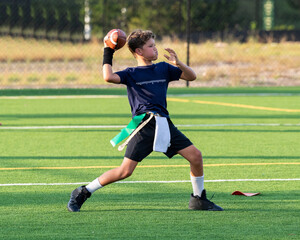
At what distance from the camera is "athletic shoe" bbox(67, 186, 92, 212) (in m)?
6.57

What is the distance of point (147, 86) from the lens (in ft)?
21.6

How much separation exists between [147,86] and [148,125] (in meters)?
0.33

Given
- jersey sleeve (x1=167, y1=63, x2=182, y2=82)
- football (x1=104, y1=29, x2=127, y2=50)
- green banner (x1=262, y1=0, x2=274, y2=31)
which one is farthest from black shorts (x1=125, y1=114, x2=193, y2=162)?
green banner (x1=262, y1=0, x2=274, y2=31)

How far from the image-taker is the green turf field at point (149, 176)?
6.00 meters

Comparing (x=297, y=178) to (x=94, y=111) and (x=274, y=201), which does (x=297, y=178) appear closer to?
(x=274, y=201)

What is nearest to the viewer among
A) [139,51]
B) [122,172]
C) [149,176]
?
[122,172]

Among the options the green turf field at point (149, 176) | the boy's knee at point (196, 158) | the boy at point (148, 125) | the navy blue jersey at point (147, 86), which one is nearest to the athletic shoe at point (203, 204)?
the boy at point (148, 125)

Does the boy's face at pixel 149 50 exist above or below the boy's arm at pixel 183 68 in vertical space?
above

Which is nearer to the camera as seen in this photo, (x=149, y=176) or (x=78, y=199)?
(x=78, y=199)

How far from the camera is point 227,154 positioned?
9906 millimetres

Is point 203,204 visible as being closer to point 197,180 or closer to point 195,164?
point 197,180

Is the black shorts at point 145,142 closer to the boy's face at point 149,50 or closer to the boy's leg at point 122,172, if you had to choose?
the boy's leg at point 122,172

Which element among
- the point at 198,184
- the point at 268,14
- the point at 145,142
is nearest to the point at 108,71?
the point at 145,142

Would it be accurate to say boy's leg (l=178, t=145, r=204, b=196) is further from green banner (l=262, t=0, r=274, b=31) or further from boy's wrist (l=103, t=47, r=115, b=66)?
green banner (l=262, t=0, r=274, b=31)
